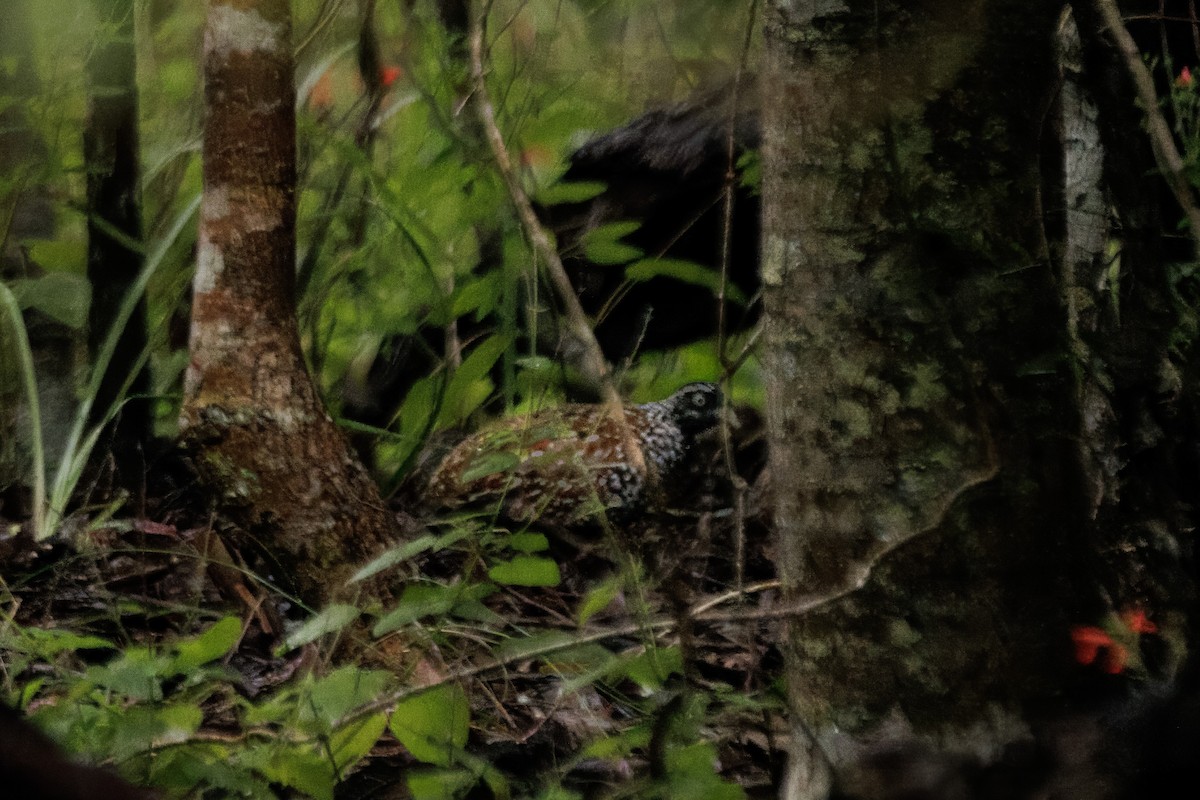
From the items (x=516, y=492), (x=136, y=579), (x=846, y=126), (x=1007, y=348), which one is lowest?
(x=136, y=579)

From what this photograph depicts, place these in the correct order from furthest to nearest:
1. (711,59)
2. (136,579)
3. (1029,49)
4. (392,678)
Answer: (711,59) → (136,579) → (392,678) → (1029,49)

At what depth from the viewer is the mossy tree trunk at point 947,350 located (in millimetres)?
1531

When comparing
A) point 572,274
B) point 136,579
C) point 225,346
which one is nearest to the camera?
point 225,346

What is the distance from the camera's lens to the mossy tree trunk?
5.02ft

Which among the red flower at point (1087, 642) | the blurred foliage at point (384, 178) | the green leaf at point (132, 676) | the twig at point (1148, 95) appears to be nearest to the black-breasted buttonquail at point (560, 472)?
the blurred foliage at point (384, 178)

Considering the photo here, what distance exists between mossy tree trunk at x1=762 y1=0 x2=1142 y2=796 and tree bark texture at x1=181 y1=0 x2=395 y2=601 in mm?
1212

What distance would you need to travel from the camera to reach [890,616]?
158 centimetres

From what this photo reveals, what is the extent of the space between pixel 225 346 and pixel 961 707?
5.21ft

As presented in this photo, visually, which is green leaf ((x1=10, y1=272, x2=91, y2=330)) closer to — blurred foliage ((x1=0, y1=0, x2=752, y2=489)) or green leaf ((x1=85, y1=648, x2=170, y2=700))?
blurred foliage ((x1=0, y1=0, x2=752, y2=489))

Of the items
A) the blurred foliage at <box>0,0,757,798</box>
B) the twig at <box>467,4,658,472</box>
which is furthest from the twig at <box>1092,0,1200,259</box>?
the blurred foliage at <box>0,0,757,798</box>

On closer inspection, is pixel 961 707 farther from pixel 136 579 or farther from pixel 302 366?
pixel 136 579

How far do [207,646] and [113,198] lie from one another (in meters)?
1.91

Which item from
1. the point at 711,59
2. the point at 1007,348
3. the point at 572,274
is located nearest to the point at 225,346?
the point at 1007,348

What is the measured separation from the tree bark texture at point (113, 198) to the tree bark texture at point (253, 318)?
0.97 metres
